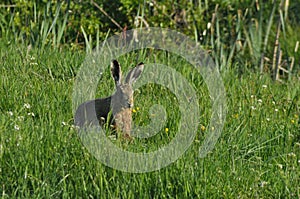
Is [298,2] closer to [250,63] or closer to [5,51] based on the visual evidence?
[250,63]

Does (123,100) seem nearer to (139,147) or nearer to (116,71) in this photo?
(116,71)

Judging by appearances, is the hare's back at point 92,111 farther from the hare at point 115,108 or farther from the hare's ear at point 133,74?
the hare's ear at point 133,74

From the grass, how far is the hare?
108 mm

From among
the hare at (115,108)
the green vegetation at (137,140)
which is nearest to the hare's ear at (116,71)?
the hare at (115,108)

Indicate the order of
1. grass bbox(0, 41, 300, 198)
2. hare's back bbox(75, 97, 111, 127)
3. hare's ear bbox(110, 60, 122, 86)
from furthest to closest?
hare's ear bbox(110, 60, 122, 86) → hare's back bbox(75, 97, 111, 127) → grass bbox(0, 41, 300, 198)

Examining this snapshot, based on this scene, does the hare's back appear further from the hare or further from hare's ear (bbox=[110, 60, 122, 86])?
hare's ear (bbox=[110, 60, 122, 86])

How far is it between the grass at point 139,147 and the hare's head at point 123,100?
212 mm

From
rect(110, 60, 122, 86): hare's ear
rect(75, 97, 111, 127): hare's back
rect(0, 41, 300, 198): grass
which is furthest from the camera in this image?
rect(110, 60, 122, 86): hare's ear

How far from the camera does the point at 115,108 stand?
16.2ft

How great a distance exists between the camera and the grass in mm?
4031

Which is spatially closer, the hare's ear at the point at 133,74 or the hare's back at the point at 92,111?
the hare's back at the point at 92,111

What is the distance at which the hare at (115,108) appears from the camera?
4855 millimetres

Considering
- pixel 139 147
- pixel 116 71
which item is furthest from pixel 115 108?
pixel 139 147

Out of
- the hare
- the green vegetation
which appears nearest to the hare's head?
the hare
